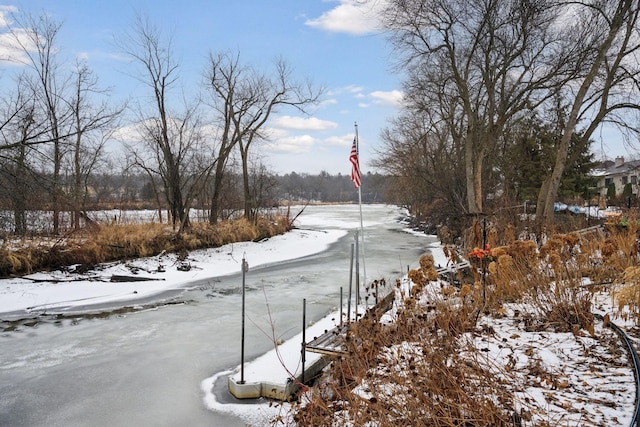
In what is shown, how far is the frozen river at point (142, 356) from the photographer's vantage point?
5.09 meters

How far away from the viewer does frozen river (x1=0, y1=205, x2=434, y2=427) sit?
5090 millimetres

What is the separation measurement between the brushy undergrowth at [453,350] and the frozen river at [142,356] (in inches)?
61.0

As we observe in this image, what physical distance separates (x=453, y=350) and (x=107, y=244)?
13.5 metres

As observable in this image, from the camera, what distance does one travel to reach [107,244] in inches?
572

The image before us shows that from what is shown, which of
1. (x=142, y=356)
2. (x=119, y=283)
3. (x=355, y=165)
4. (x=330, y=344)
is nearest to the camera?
(x=330, y=344)

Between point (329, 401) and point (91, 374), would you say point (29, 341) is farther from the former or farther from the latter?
point (329, 401)

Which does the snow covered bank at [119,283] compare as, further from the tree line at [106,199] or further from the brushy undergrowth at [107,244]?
the tree line at [106,199]

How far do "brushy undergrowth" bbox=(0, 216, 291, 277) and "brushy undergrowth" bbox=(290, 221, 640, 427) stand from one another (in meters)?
10.9

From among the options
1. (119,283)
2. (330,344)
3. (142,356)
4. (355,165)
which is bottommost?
(142,356)

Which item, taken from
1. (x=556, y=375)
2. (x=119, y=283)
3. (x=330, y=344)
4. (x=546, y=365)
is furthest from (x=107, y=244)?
(x=556, y=375)

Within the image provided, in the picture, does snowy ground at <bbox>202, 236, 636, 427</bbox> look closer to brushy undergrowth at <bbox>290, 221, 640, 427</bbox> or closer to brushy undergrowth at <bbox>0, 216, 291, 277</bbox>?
brushy undergrowth at <bbox>290, 221, 640, 427</bbox>

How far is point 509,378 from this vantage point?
366cm

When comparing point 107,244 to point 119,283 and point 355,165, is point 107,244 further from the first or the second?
point 355,165

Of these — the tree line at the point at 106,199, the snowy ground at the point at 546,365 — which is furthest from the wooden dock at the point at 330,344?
the tree line at the point at 106,199
